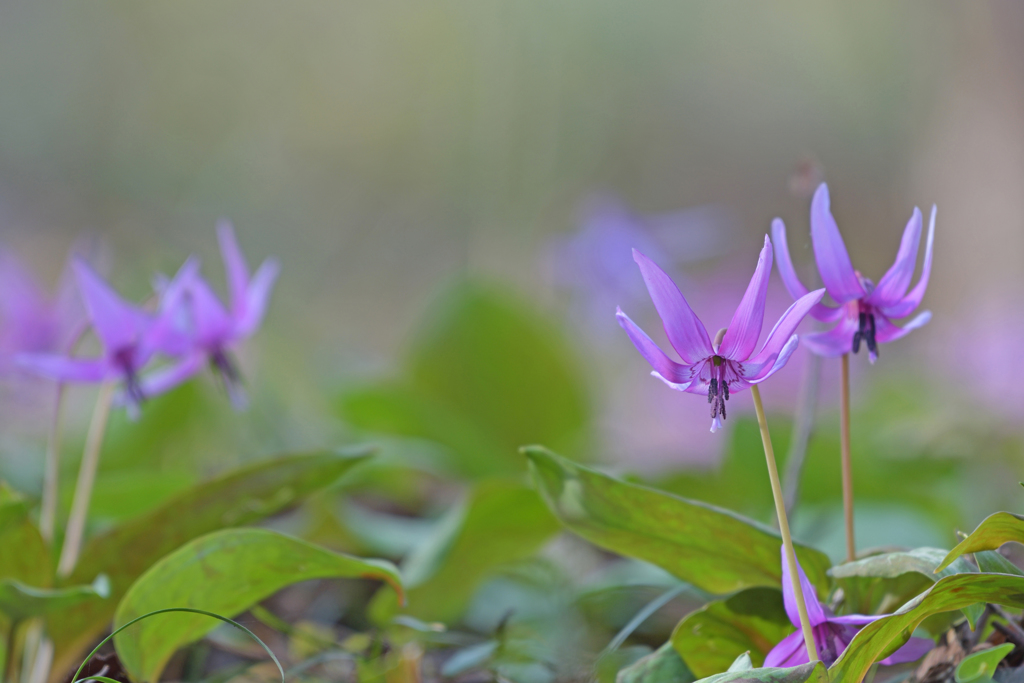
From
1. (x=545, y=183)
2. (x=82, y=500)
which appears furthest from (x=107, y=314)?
(x=545, y=183)

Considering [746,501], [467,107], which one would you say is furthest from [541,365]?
[467,107]

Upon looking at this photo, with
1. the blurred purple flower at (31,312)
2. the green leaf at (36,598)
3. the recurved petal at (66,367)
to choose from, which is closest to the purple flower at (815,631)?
the green leaf at (36,598)

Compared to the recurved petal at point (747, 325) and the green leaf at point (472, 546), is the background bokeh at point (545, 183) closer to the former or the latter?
the green leaf at point (472, 546)

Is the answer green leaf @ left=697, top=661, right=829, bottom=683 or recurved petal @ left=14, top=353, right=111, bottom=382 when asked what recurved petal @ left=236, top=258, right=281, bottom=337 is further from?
green leaf @ left=697, top=661, right=829, bottom=683

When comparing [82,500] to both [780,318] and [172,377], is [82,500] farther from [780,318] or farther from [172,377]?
[780,318]

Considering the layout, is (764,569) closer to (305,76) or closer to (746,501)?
(746,501)

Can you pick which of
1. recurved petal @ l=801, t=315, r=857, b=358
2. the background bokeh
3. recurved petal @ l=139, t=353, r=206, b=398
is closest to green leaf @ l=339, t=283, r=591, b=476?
the background bokeh
